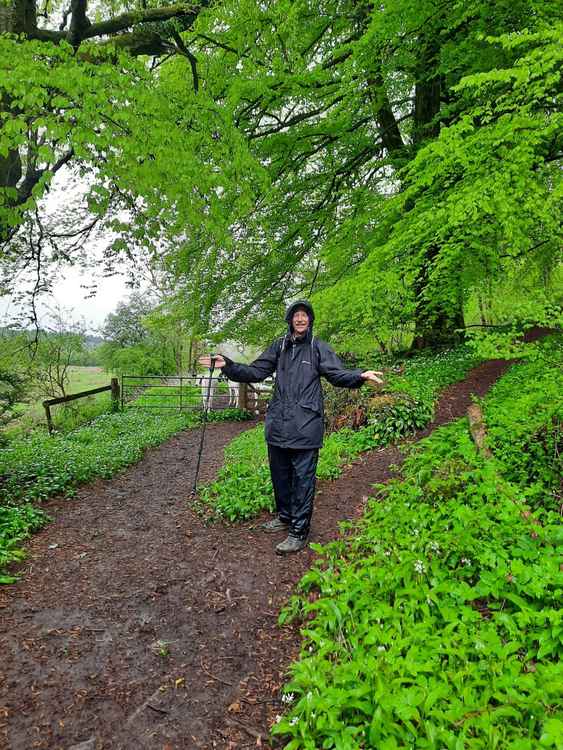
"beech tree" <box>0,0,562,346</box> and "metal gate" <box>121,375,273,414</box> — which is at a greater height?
"beech tree" <box>0,0,562,346</box>

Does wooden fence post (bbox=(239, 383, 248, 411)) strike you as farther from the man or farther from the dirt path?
the man

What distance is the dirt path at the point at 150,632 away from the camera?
2.24 metres

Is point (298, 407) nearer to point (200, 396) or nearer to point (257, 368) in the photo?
point (257, 368)

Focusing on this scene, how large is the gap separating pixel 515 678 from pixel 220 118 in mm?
6136

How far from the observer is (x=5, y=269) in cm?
729

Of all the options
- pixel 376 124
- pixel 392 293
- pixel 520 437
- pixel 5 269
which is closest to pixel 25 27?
pixel 5 269

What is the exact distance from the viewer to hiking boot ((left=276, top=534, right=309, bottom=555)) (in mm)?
3941

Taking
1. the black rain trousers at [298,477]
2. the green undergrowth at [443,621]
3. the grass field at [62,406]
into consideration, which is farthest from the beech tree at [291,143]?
the grass field at [62,406]

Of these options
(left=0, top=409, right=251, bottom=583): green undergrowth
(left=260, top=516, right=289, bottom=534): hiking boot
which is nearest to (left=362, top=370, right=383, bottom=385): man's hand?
(left=260, top=516, right=289, bottom=534): hiking boot

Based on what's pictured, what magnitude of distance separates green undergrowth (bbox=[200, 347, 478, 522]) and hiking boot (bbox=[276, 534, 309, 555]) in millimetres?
904

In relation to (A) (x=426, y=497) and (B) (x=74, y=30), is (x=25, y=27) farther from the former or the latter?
(A) (x=426, y=497)

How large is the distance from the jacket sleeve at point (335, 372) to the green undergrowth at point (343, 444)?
5.98 feet

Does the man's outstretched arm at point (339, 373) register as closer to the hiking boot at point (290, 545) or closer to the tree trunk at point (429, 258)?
the hiking boot at point (290, 545)

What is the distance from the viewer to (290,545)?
3.96 m
